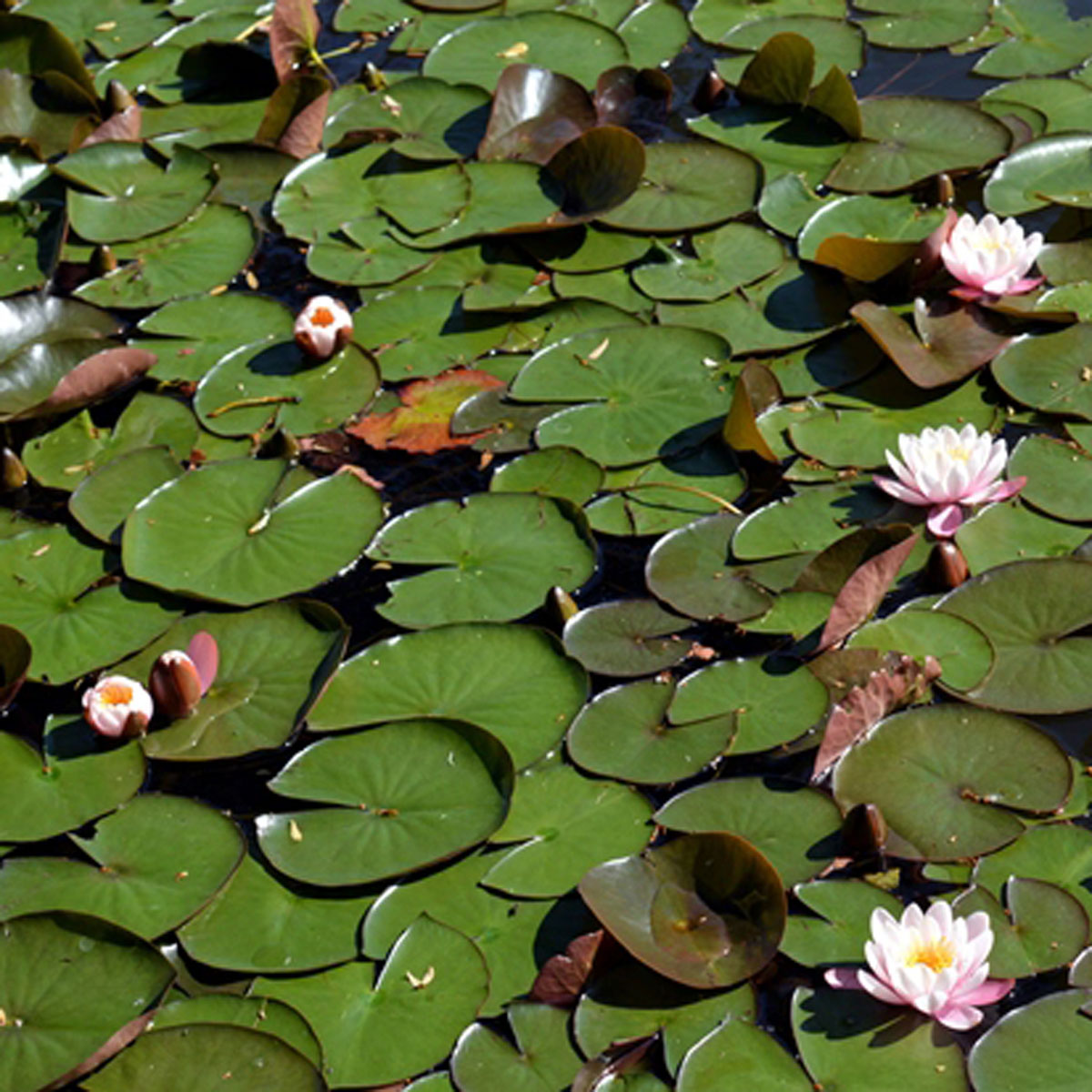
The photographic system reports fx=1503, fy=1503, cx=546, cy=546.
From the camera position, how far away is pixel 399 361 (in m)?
4.48

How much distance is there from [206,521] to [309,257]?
1.32 m

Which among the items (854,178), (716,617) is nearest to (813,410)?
(716,617)

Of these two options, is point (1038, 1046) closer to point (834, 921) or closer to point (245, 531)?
point (834, 921)

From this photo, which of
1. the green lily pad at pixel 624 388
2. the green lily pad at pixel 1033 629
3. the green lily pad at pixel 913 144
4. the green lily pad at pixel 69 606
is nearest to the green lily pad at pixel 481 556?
the green lily pad at pixel 624 388

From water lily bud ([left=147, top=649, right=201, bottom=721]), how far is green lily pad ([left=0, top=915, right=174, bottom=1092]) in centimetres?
61

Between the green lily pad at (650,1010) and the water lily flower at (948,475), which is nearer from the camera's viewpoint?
the green lily pad at (650,1010)

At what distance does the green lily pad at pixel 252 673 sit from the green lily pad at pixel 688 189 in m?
1.94

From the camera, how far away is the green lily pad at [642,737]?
3.20m

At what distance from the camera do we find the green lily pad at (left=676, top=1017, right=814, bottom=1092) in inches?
105

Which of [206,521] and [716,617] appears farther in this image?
[206,521]

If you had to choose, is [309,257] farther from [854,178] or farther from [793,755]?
[793,755]

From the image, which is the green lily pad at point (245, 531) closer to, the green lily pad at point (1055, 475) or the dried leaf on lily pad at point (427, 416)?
the dried leaf on lily pad at point (427, 416)

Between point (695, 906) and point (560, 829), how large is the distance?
35 cm

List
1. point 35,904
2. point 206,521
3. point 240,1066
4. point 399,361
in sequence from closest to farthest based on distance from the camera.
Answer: point 240,1066 → point 35,904 → point 206,521 → point 399,361
